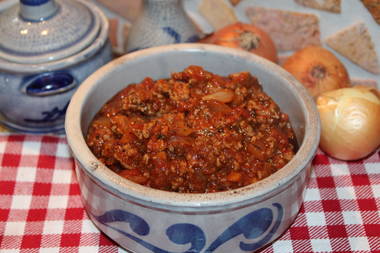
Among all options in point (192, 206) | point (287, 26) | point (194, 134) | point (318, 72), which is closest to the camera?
point (192, 206)

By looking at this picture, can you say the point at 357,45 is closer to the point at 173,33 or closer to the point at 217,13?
the point at 217,13

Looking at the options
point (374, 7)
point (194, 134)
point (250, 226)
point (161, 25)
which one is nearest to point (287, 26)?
point (374, 7)

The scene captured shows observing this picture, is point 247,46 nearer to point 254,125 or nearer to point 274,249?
point 254,125

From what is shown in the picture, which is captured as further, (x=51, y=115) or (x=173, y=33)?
(x=173, y=33)

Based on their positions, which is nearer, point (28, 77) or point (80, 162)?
point (80, 162)

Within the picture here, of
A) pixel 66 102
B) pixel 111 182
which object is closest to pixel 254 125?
pixel 111 182

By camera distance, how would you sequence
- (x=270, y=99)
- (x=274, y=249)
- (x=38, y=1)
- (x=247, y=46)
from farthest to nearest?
(x=247, y=46) < (x=38, y=1) < (x=270, y=99) < (x=274, y=249)

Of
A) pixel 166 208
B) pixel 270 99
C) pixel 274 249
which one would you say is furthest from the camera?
pixel 270 99
